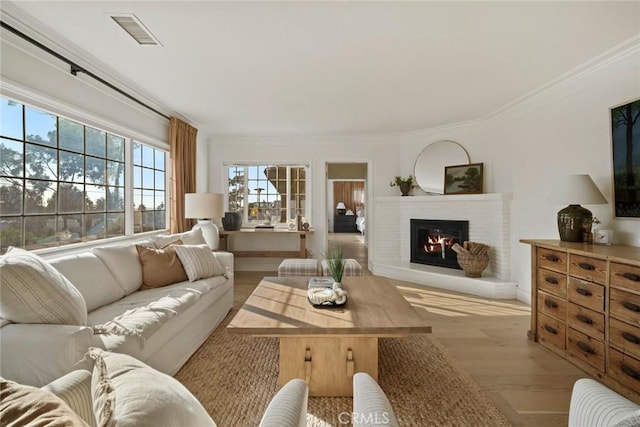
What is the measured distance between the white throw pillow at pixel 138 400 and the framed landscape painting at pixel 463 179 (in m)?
4.70

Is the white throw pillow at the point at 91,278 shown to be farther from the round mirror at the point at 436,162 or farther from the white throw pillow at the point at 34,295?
the round mirror at the point at 436,162

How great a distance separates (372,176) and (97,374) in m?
5.06

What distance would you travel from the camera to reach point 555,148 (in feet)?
10.7

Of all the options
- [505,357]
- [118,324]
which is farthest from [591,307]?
[118,324]

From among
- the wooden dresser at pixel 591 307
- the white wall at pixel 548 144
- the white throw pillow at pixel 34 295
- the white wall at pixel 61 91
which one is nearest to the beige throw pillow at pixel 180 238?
the white wall at pixel 61 91

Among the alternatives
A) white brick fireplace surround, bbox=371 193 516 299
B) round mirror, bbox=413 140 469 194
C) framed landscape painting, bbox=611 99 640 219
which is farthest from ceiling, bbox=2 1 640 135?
white brick fireplace surround, bbox=371 193 516 299

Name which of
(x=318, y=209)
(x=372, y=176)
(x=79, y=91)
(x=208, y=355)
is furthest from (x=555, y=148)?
(x=79, y=91)

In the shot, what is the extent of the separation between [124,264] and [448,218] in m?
4.21

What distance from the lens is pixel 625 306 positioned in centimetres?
193

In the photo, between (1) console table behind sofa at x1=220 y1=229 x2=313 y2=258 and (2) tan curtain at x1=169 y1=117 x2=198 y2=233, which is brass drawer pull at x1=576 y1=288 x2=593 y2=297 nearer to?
(1) console table behind sofa at x1=220 y1=229 x2=313 y2=258

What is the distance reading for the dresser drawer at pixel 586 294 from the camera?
6.92ft

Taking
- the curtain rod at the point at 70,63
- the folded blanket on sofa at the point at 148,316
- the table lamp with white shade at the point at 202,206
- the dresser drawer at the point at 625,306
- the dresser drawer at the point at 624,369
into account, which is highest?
the curtain rod at the point at 70,63

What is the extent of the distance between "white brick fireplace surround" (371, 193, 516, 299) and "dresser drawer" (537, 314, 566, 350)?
1.29 metres

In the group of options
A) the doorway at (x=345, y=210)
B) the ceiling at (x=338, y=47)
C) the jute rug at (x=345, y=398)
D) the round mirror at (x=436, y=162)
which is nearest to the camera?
the jute rug at (x=345, y=398)
